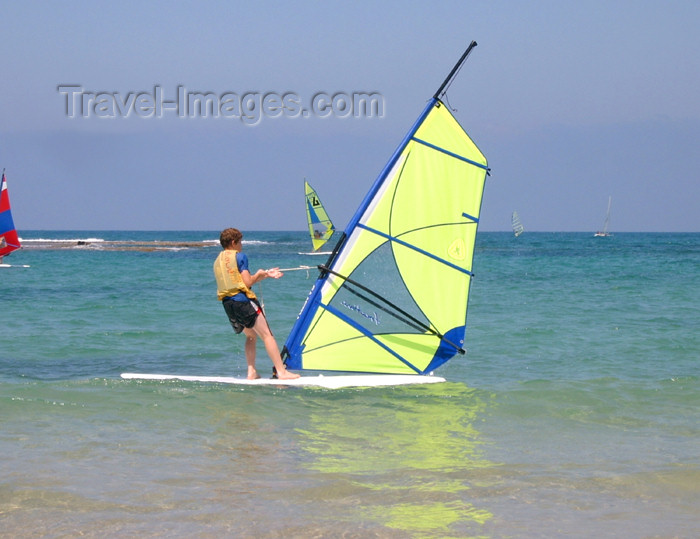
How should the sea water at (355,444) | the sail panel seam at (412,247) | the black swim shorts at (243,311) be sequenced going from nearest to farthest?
the sea water at (355,444) → the black swim shorts at (243,311) → the sail panel seam at (412,247)

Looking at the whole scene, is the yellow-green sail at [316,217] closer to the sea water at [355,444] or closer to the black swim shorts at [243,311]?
the sea water at [355,444]

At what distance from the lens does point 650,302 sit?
52.5 ft

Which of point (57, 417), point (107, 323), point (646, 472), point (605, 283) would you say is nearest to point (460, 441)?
point (646, 472)

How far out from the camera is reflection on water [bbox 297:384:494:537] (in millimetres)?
4141

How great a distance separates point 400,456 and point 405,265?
250 cm

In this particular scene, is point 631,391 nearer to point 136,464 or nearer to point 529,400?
point 529,400

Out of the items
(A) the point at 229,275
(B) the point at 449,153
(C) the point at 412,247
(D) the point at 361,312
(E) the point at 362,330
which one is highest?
(B) the point at 449,153

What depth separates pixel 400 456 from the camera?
524cm

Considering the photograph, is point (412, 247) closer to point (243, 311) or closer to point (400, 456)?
point (243, 311)

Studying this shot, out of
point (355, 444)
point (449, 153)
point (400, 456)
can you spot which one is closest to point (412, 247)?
point (449, 153)

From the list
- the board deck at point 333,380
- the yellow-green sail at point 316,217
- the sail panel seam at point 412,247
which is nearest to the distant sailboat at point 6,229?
the yellow-green sail at point 316,217

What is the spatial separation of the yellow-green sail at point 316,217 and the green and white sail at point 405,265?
2906 centimetres

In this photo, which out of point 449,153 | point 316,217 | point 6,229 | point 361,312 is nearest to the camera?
point 449,153

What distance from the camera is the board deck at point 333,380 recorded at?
727 cm
